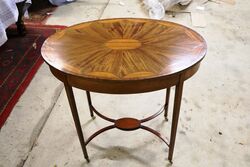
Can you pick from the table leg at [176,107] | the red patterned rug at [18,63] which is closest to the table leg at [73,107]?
the table leg at [176,107]

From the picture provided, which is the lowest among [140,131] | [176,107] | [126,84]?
[140,131]

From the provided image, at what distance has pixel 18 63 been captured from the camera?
2.10 m

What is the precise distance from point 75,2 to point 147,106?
229cm

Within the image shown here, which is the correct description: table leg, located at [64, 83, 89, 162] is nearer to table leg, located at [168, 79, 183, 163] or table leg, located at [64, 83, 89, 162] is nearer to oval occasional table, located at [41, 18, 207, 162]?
oval occasional table, located at [41, 18, 207, 162]

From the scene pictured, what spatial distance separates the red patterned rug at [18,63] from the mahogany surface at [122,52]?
0.80 m

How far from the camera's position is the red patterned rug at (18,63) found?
1.74 metres

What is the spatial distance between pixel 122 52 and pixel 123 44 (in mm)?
70

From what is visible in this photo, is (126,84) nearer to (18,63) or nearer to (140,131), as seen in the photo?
(140,131)

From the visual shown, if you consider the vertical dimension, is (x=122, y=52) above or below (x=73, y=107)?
above

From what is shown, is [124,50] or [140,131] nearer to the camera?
[124,50]

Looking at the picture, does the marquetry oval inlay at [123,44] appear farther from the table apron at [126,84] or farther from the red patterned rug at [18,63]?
the red patterned rug at [18,63]

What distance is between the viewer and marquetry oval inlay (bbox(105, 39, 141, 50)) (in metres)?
1.06

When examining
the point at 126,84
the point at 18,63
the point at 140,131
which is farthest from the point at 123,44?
the point at 18,63

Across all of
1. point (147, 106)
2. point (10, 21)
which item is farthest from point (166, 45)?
point (10, 21)
